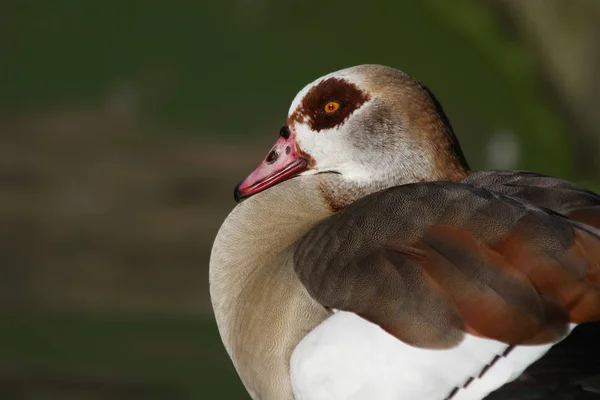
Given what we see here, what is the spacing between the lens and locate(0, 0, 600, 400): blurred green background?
430 centimetres

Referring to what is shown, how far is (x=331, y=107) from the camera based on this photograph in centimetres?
220

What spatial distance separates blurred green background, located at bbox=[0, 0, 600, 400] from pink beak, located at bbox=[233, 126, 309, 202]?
1737 millimetres

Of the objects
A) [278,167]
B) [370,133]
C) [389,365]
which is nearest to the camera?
[389,365]

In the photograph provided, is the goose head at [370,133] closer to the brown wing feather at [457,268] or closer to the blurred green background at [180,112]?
the brown wing feather at [457,268]

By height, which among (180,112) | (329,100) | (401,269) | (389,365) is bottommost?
(180,112)

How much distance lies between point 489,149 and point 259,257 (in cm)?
317

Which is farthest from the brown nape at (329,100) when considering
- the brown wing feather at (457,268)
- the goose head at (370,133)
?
the brown wing feather at (457,268)

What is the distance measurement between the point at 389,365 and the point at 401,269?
17 centimetres

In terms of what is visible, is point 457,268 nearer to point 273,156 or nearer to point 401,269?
point 401,269

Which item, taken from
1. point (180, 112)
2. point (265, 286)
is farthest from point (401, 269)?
point (180, 112)

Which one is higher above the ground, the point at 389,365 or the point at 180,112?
the point at 389,365

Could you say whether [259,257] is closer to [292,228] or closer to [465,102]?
[292,228]

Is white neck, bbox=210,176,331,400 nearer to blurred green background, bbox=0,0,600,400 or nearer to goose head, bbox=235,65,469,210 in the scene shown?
goose head, bbox=235,65,469,210

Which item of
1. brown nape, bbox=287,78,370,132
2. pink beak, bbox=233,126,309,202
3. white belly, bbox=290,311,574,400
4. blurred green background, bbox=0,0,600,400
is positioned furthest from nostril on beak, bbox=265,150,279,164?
blurred green background, bbox=0,0,600,400
